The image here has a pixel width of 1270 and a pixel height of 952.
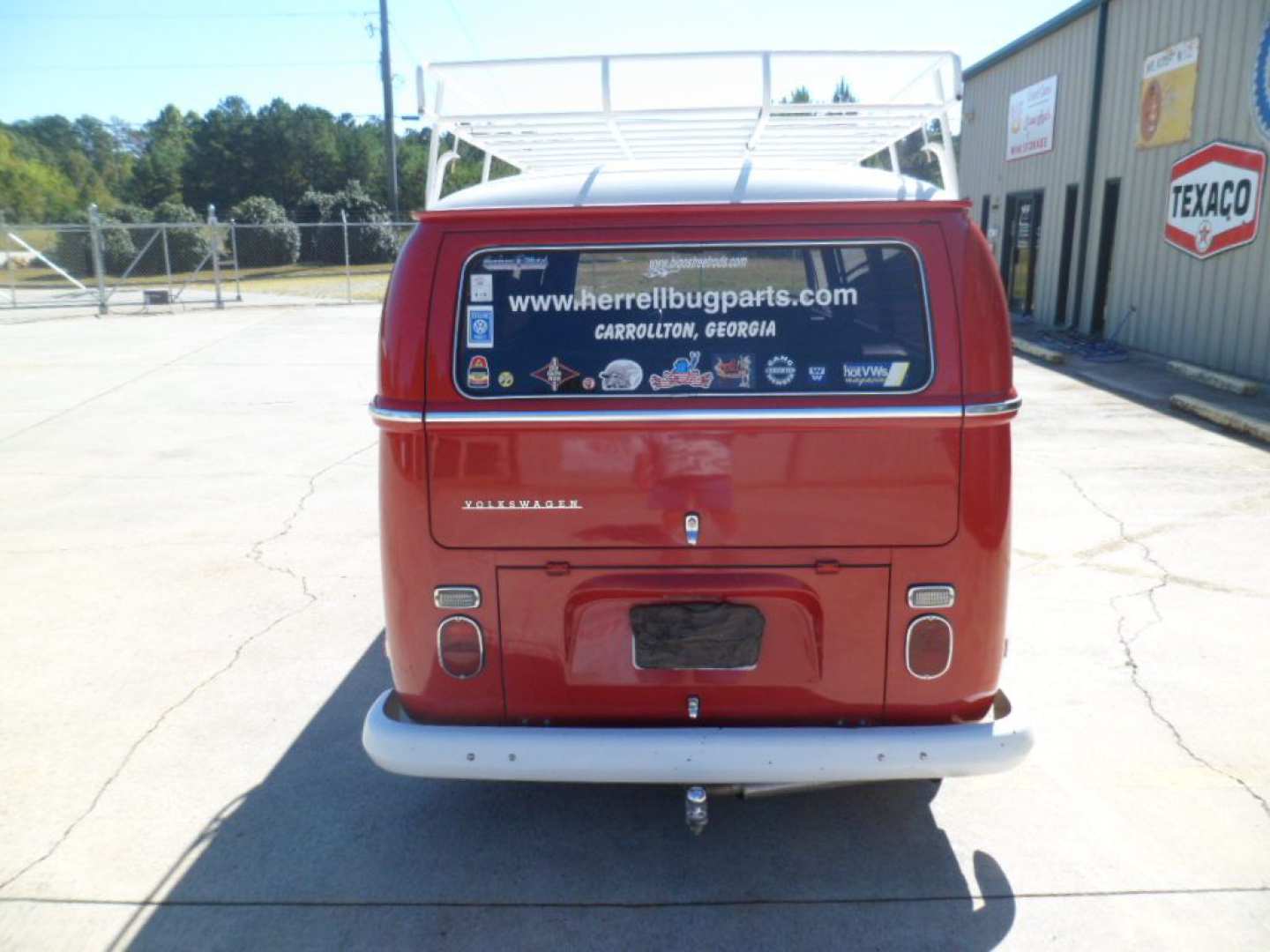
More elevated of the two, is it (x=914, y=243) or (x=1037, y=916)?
(x=914, y=243)

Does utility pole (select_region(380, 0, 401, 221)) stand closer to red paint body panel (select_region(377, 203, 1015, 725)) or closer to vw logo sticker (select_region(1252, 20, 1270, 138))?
vw logo sticker (select_region(1252, 20, 1270, 138))

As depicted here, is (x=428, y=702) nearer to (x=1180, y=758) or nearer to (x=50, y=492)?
(x=1180, y=758)

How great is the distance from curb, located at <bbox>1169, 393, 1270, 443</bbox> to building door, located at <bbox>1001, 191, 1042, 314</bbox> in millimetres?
9009

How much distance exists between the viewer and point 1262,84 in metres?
12.1

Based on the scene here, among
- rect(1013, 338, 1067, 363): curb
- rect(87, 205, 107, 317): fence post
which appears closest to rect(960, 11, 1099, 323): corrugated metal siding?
rect(1013, 338, 1067, 363): curb

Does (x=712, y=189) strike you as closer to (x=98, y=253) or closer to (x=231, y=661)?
(x=231, y=661)

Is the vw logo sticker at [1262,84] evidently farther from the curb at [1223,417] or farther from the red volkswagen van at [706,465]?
the red volkswagen van at [706,465]

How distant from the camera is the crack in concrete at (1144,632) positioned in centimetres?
408

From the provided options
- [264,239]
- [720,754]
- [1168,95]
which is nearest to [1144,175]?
[1168,95]

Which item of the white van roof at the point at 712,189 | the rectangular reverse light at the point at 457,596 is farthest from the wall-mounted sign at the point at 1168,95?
the rectangular reverse light at the point at 457,596

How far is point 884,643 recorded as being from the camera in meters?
3.27

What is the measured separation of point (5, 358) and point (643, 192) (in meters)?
16.0

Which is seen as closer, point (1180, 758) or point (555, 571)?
point (555, 571)

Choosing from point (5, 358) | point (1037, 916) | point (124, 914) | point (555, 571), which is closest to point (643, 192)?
point (555, 571)
